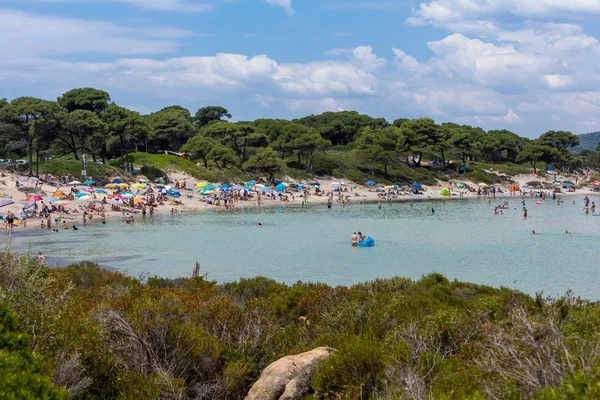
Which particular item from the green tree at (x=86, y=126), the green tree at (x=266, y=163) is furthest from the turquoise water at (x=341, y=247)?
the green tree at (x=86, y=126)

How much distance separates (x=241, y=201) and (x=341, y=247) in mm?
27471

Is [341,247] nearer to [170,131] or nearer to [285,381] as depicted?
[285,381]

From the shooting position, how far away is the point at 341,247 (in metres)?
37.2

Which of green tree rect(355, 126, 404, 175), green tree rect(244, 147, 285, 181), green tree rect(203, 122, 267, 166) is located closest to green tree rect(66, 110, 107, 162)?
green tree rect(244, 147, 285, 181)

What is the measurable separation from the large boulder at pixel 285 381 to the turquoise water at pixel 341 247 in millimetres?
17189

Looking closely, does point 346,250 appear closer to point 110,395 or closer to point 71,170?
point 110,395

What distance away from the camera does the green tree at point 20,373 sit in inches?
209

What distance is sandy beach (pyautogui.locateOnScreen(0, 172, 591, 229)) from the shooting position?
46156 millimetres

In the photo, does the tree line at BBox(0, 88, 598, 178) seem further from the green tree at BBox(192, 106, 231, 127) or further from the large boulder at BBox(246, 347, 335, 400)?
the large boulder at BBox(246, 347, 335, 400)

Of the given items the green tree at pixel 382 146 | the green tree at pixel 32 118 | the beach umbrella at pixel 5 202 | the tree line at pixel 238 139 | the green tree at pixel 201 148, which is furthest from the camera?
the green tree at pixel 382 146

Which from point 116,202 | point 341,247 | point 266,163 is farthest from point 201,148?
point 341,247

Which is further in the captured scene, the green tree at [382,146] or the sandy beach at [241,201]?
the green tree at [382,146]

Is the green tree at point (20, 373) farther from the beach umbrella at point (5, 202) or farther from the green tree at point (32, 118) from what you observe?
the green tree at point (32, 118)

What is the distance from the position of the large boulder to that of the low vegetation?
270 millimetres
